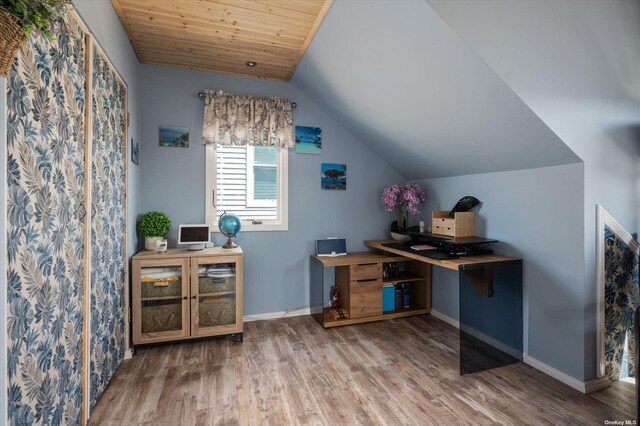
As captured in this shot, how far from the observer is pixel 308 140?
3500mm

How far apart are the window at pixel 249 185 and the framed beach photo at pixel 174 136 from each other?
0.23m

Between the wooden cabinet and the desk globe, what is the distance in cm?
17

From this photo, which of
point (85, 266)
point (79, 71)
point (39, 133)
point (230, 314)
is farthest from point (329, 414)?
point (79, 71)

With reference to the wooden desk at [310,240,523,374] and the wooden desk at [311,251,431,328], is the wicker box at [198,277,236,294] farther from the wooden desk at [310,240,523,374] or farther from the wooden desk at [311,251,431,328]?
the wooden desk at [310,240,523,374]

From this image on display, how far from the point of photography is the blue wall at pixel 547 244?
211cm

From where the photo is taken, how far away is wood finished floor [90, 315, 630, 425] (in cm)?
183

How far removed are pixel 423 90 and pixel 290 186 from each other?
1.69 meters

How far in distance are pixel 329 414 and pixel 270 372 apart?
624 millimetres

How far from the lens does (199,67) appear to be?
3.10m

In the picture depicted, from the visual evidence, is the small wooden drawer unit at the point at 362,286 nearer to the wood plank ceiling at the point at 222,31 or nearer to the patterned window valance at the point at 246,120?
the patterned window valance at the point at 246,120

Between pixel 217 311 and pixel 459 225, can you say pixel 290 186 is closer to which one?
pixel 217 311

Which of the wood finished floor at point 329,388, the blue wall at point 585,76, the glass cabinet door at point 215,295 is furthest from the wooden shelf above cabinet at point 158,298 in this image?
A: the blue wall at point 585,76

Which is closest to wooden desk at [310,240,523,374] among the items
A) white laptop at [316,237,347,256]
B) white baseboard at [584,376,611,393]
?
white baseboard at [584,376,611,393]

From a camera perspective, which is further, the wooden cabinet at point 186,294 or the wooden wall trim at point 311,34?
the wooden cabinet at point 186,294
